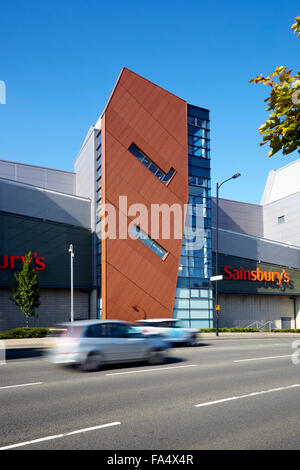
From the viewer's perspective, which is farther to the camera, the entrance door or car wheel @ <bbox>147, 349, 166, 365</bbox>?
the entrance door

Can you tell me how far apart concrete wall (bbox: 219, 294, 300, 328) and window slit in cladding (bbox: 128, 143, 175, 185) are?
14.3 metres

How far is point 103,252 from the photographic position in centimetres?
3147

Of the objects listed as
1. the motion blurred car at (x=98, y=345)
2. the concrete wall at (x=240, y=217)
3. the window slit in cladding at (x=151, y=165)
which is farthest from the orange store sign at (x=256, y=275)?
Result: the motion blurred car at (x=98, y=345)

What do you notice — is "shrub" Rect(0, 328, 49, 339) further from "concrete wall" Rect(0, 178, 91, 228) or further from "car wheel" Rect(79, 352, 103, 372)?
"car wheel" Rect(79, 352, 103, 372)

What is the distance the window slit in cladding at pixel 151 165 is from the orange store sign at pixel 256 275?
471 inches

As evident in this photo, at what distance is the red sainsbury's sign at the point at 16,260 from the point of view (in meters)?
29.8

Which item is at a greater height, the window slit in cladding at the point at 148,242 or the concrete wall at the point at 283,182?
the concrete wall at the point at 283,182

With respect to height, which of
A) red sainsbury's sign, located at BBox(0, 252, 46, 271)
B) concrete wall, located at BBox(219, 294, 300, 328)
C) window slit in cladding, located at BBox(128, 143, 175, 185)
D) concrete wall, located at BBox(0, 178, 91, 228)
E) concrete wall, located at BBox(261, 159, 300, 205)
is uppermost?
concrete wall, located at BBox(261, 159, 300, 205)

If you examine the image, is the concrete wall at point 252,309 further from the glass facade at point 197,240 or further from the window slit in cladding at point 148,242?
the window slit in cladding at point 148,242

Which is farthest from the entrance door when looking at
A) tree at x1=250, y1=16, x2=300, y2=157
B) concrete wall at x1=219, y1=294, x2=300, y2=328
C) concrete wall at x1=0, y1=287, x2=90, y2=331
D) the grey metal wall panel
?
tree at x1=250, y1=16, x2=300, y2=157

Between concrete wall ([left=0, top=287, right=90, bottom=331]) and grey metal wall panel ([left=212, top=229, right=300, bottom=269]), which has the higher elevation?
grey metal wall panel ([left=212, top=229, right=300, bottom=269])

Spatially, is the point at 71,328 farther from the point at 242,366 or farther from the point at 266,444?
the point at 266,444

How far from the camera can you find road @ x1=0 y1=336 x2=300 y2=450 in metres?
5.81
